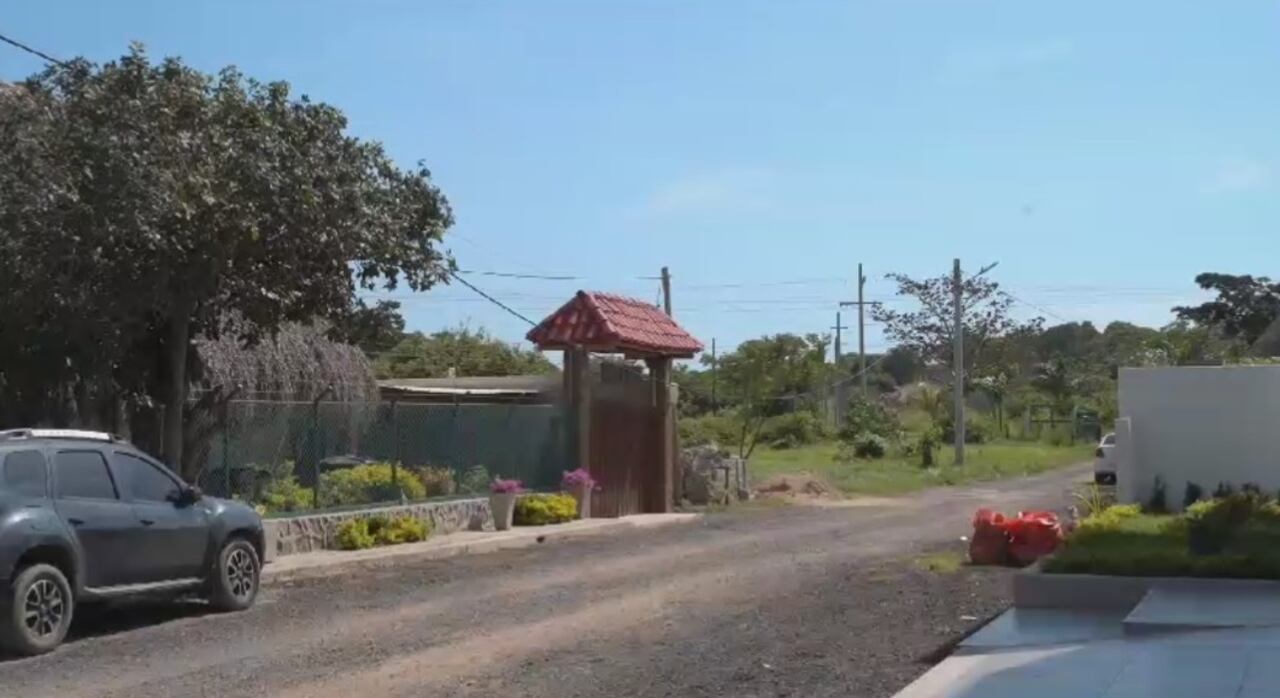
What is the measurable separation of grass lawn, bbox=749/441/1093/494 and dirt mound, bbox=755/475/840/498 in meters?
1.13

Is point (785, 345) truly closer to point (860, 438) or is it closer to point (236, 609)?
point (860, 438)

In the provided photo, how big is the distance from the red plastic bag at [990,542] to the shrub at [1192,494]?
15.8 ft

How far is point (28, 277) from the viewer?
15.6 metres

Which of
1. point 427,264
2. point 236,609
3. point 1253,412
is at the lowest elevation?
point 236,609

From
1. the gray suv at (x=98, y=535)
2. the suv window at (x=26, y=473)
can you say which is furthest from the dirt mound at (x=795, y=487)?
the suv window at (x=26, y=473)

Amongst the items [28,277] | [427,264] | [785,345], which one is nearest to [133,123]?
[28,277]

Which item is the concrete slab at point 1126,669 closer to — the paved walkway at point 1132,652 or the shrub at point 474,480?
the paved walkway at point 1132,652

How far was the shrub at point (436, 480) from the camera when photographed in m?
24.5

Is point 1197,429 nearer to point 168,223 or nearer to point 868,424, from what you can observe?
point 168,223

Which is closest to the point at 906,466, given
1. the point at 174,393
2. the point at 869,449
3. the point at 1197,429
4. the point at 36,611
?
the point at 869,449

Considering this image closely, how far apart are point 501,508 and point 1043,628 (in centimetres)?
1353

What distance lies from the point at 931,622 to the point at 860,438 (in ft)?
136

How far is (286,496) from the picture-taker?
20938mm

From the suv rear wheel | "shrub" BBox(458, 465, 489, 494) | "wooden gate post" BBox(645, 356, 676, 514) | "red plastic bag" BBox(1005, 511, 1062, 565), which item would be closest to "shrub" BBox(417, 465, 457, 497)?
"shrub" BBox(458, 465, 489, 494)
